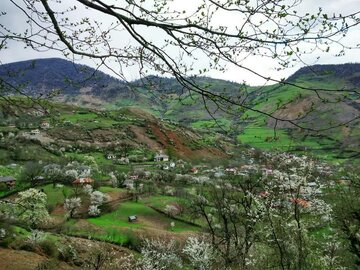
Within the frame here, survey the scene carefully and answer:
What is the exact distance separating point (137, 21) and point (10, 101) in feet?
9.44

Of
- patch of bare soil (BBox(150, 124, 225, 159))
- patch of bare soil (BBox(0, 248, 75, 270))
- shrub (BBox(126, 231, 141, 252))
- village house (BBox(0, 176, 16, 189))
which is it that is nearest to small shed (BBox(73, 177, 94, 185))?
village house (BBox(0, 176, 16, 189))

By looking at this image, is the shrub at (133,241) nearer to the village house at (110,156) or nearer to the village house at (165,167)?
the village house at (165,167)

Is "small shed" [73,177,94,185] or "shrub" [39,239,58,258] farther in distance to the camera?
"small shed" [73,177,94,185]

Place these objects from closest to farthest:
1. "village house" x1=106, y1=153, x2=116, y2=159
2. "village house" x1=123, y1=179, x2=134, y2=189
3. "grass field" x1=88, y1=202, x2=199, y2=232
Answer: "grass field" x1=88, y1=202, x2=199, y2=232
"village house" x1=123, y1=179, x2=134, y2=189
"village house" x1=106, y1=153, x2=116, y2=159

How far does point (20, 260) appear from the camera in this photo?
118ft

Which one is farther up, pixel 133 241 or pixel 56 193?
pixel 56 193

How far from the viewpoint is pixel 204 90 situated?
6.10 metres

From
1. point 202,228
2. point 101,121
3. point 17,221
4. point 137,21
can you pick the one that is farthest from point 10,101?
point 101,121

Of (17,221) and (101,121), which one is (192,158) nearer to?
(101,121)

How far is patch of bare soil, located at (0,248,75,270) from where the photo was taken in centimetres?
3412

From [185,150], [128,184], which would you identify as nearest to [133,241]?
[128,184]

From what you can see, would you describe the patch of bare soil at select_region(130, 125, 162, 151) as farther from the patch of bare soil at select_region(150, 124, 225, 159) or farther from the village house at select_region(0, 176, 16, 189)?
the village house at select_region(0, 176, 16, 189)

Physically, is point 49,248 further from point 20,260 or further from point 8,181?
point 8,181

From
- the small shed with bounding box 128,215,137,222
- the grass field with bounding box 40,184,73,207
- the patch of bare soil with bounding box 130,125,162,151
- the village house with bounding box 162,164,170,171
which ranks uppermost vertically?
the patch of bare soil with bounding box 130,125,162,151
